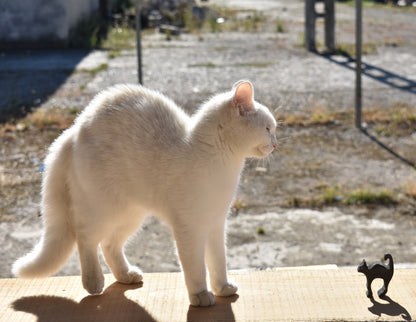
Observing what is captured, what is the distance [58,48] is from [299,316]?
36.4ft

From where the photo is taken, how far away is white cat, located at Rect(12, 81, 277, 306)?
2.17 metres

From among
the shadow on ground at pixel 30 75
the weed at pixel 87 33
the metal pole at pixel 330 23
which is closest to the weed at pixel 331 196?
the shadow on ground at pixel 30 75

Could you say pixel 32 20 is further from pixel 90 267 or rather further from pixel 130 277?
pixel 90 267

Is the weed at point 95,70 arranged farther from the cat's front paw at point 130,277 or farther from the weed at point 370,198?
the cat's front paw at point 130,277

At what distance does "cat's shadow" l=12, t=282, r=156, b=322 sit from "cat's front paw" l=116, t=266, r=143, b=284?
54 millimetres

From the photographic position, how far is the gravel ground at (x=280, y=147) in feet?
13.8

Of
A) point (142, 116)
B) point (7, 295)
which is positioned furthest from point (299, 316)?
point (7, 295)

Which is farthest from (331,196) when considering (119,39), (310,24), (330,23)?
(119,39)

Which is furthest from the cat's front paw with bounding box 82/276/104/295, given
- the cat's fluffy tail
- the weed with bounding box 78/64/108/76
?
the weed with bounding box 78/64/108/76

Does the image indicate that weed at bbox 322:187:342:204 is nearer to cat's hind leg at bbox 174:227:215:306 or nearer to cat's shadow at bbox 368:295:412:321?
cat's shadow at bbox 368:295:412:321

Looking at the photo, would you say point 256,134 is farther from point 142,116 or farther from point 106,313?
point 106,313

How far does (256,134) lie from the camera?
7.06ft

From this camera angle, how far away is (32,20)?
470 inches

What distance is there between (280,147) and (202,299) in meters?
4.26
